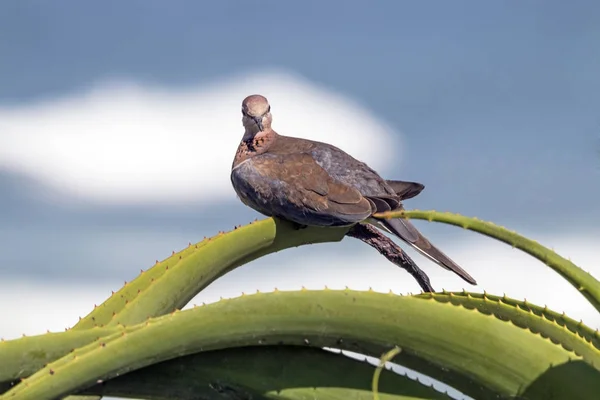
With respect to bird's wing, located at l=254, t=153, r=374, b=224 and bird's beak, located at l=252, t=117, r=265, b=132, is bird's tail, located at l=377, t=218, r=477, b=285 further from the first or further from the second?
bird's beak, located at l=252, t=117, r=265, b=132

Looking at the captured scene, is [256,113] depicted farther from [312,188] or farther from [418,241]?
[418,241]

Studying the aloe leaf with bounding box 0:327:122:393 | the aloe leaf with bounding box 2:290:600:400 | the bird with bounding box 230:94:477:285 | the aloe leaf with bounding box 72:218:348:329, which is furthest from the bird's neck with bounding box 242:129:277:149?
the aloe leaf with bounding box 2:290:600:400

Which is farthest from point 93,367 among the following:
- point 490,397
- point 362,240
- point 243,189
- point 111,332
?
point 243,189

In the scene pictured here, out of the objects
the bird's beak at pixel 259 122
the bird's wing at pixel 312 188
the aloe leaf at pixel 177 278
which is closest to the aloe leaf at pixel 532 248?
the aloe leaf at pixel 177 278

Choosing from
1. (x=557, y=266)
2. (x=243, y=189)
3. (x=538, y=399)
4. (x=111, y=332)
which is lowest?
(x=538, y=399)

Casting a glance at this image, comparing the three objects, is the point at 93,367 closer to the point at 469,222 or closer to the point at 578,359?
the point at 469,222

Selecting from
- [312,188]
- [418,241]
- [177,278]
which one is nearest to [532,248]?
[177,278]
